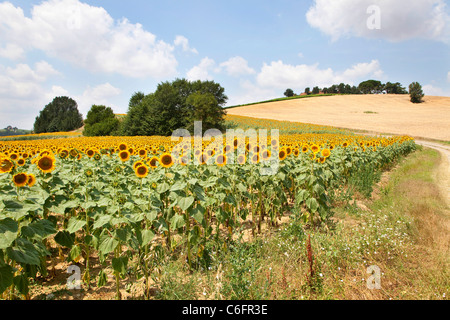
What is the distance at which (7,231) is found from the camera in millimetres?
2338

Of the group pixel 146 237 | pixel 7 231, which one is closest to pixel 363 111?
pixel 146 237

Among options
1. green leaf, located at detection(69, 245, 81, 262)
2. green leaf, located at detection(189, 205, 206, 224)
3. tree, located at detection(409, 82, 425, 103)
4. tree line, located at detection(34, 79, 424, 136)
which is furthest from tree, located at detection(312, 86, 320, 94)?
green leaf, located at detection(69, 245, 81, 262)

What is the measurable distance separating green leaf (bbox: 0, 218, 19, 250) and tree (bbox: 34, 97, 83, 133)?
3392 inches

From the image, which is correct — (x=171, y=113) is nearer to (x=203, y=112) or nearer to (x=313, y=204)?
(x=203, y=112)

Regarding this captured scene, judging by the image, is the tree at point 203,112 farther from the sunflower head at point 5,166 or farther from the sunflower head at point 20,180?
the sunflower head at point 20,180

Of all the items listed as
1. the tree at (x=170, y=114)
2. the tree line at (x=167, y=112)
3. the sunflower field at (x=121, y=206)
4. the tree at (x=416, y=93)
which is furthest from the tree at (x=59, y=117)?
the tree at (x=416, y=93)

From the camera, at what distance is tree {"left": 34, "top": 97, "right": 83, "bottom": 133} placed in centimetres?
7650

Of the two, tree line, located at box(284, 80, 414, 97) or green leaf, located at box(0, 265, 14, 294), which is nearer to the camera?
green leaf, located at box(0, 265, 14, 294)

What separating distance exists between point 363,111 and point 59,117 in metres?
88.8

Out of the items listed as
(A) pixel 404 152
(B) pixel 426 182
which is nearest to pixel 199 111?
(A) pixel 404 152

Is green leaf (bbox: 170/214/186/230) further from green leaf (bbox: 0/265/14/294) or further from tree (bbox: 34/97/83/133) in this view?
tree (bbox: 34/97/83/133)

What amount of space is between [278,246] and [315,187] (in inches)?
52.5

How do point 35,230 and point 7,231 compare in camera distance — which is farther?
point 35,230
